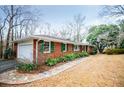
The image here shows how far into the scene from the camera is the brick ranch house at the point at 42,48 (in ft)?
11.1

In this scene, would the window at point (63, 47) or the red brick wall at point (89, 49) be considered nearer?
the red brick wall at point (89, 49)

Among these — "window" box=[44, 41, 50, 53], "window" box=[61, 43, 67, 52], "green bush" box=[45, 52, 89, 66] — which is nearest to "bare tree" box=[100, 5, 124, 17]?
"green bush" box=[45, 52, 89, 66]

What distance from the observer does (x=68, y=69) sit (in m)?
3.34

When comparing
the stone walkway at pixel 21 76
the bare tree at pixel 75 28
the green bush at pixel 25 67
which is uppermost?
the bare tree at pixel 75 28

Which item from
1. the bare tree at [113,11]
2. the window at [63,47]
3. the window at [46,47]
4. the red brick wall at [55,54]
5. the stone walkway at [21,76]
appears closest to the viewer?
the stone walkway at [21,76]

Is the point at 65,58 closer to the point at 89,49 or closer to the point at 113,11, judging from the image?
the point at 89,49

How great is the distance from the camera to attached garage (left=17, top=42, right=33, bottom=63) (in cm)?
337

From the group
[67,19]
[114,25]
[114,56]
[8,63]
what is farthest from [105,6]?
[8,63]

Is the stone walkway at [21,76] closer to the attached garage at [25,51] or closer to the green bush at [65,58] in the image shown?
the green bush at [65,58]

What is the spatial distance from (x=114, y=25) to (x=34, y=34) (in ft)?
5.26

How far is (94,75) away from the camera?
3152 mm

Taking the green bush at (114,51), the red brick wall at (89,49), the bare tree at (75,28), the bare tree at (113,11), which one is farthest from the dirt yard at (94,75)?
the bare tree at (113,11)

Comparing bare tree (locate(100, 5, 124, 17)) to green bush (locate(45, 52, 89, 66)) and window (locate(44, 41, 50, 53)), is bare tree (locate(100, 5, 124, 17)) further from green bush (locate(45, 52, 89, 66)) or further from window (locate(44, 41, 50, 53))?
window (locate(44, 41, 50, 53))

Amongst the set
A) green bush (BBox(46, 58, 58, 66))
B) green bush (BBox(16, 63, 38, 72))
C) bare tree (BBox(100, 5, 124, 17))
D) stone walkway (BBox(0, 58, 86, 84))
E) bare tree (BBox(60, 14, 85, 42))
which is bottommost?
stone walkway (BBox(0, 58, 86, 84))
